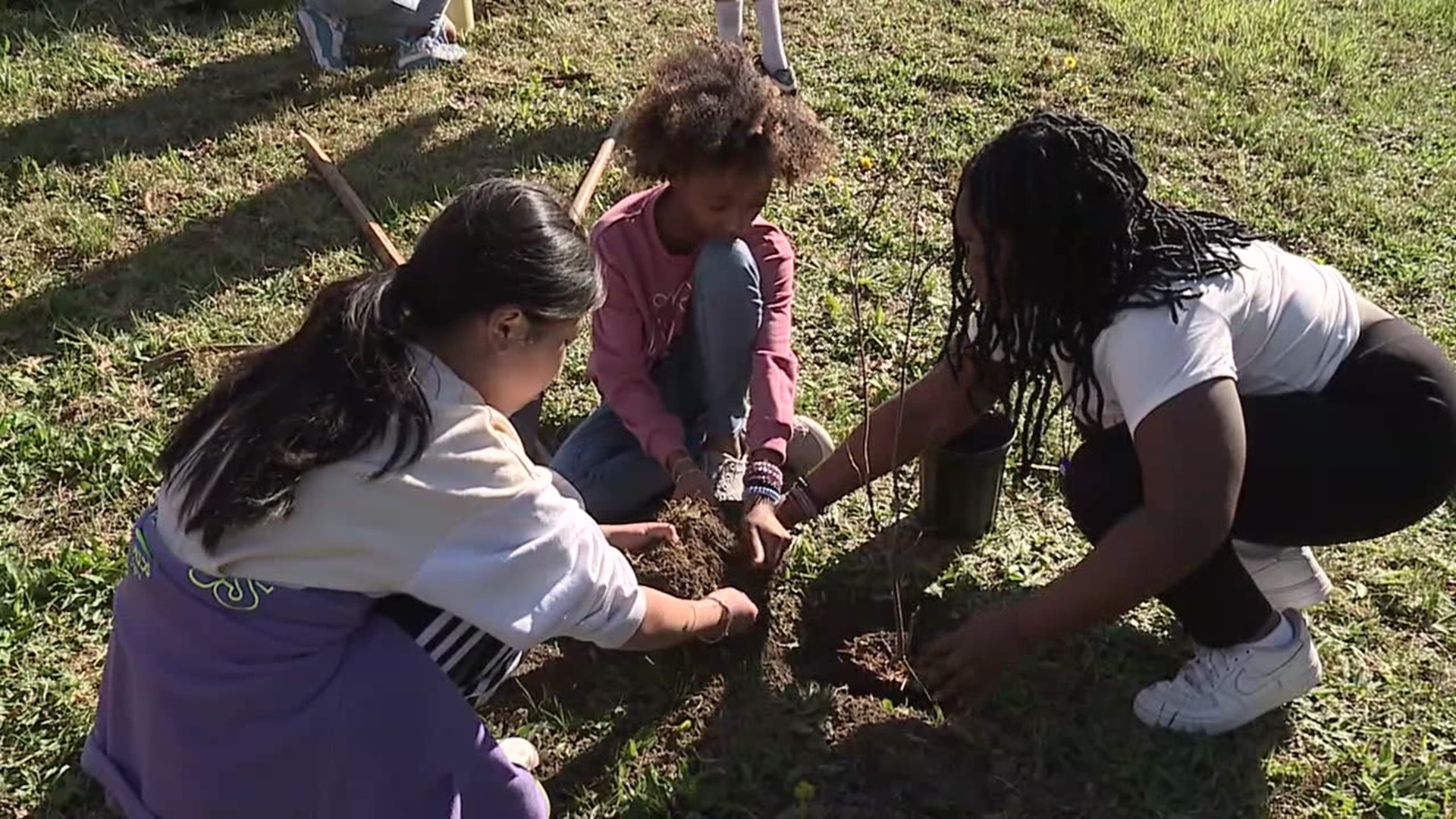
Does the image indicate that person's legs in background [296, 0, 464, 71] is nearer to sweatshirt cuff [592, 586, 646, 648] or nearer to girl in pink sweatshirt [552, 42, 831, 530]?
girl in pink sweatshirt [552, 42, 831, 530]

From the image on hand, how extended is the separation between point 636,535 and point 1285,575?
3.97 feet

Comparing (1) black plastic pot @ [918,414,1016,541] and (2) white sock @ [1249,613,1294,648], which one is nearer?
(2) white sock @ [1249,613,1294,648]

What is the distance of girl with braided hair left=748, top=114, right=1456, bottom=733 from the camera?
77.4 inches

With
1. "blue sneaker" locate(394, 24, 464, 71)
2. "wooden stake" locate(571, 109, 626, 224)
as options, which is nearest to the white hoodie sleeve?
"wooden stake" locate(571, 109, 626, 224)

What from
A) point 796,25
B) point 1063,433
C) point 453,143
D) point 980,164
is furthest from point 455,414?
point 796,25

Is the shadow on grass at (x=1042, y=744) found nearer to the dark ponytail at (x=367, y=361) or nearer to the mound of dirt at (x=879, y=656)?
the mound of dirt at (x=879, y=656)

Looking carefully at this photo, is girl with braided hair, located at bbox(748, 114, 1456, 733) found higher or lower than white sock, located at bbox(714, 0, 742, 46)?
higher

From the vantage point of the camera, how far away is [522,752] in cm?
224

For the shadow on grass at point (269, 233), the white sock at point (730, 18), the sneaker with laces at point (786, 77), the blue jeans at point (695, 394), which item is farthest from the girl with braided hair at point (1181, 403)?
the white sock at point (730, 18)

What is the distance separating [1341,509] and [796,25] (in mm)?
4000

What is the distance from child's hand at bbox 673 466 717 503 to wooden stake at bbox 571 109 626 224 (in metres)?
1.37

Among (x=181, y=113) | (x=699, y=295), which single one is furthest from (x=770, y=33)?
(x=699, y=295)

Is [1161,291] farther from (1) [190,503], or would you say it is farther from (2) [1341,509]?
(1) [190,503]

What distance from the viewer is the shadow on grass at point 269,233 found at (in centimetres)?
355
